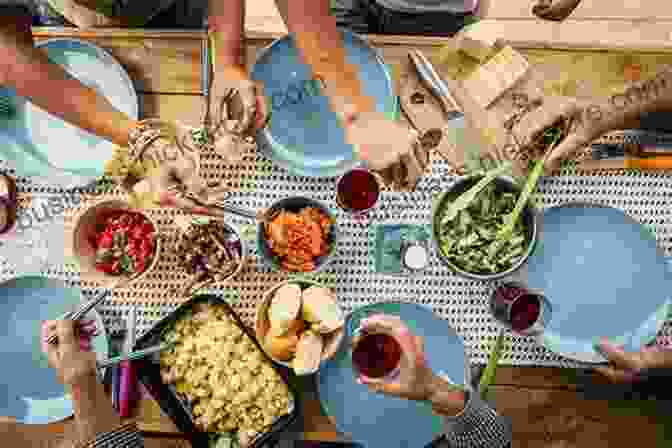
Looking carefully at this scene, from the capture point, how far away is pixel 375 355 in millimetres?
1390

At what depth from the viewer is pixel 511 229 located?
144 centimetres

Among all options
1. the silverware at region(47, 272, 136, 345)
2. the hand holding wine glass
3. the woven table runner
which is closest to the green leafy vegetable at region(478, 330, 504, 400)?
the woven table runner

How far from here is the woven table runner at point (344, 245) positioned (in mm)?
1531

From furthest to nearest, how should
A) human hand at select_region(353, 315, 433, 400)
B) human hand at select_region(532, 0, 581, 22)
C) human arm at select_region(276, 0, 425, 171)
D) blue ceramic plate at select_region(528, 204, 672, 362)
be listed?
1. human hand at select_region(532, 0, 581, 22)
2. blue ceramic plate at select_region(528, 204, 672, 362)
3. human arm at select_region(276, 0, 425, 171)
4. human hand at select_region(353, 315, 433, 400)

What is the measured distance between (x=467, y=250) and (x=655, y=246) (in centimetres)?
50

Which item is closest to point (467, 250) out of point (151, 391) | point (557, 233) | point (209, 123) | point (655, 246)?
point (557, 233)

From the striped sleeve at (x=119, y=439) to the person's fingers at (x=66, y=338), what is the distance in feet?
0.73

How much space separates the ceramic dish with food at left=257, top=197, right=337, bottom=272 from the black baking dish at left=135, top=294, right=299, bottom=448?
186 millimetres

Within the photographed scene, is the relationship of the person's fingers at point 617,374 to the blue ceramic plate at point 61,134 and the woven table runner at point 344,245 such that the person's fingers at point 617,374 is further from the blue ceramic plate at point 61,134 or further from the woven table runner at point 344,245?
the blue ceramic plate at point 61,134

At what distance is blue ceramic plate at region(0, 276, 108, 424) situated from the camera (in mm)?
1538

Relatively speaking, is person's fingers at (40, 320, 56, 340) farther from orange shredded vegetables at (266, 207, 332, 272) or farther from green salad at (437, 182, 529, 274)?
green salad at (437, 182, 529, 274)

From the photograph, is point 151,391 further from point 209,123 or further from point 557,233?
point 557,233

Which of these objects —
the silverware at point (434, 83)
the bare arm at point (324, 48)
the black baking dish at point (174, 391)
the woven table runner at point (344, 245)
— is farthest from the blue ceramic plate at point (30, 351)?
the silverware at point (434, 83)

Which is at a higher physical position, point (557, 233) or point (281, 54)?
point (281, 54)
